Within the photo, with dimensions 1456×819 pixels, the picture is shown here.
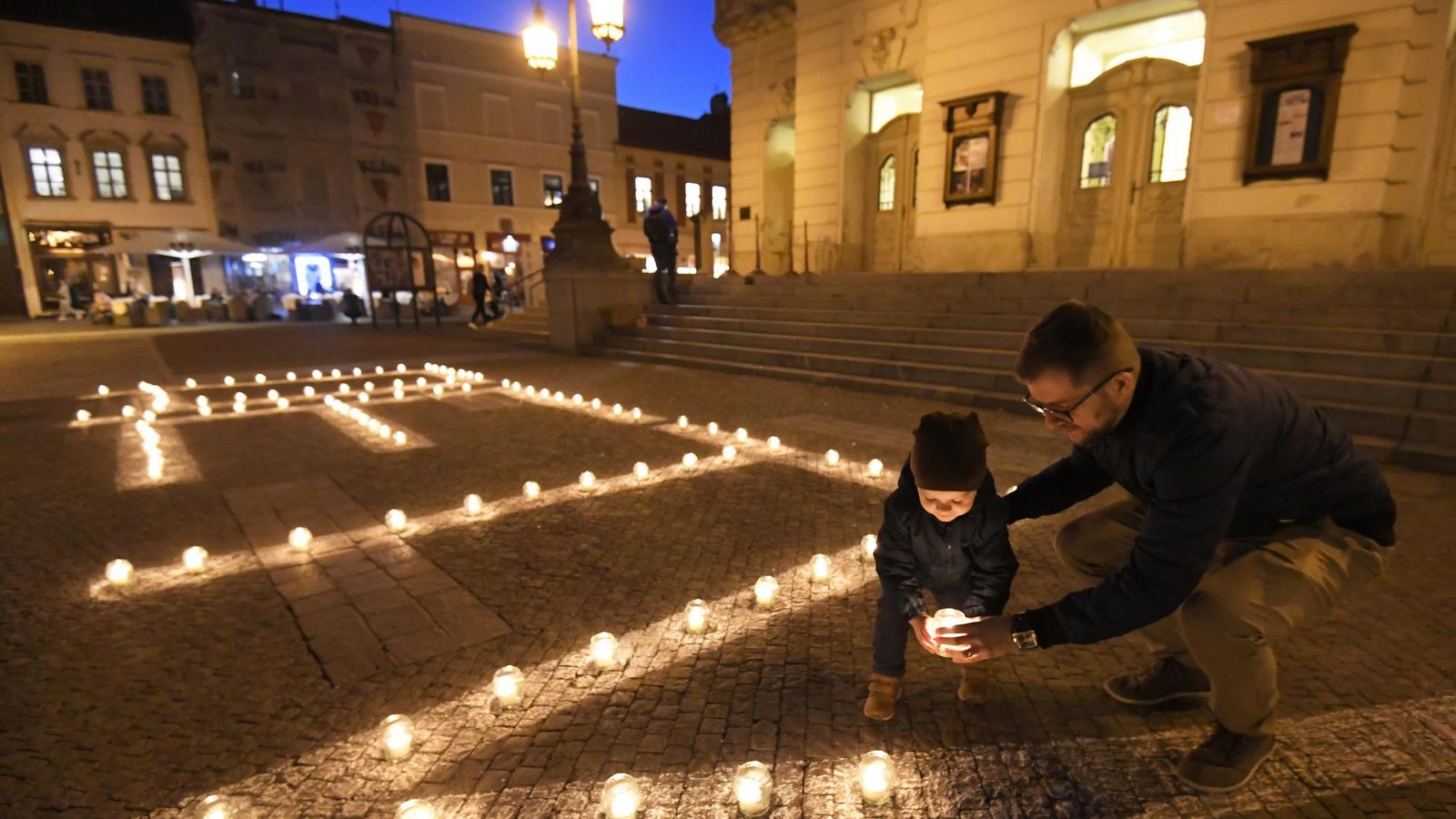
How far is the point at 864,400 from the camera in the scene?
9.48 metres

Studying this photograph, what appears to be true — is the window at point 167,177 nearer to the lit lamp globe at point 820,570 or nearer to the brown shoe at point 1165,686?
the lit lamp globe at point 820,570

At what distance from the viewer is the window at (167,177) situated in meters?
30.6

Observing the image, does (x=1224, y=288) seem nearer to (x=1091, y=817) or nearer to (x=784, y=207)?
(x=1091, y=817)

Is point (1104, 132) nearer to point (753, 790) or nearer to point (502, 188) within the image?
point (753, 790)

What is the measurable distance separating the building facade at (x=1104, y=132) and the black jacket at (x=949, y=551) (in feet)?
38.8

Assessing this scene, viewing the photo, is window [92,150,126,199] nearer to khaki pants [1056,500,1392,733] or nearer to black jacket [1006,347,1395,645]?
black jacket [1006,347,1395,645]

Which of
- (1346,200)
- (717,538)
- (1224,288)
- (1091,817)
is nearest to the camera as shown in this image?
(1091,817)

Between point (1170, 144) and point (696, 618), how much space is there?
46.3ft

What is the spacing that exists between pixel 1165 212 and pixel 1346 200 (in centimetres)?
290

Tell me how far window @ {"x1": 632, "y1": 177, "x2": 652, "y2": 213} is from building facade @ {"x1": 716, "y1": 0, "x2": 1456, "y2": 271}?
799 inches

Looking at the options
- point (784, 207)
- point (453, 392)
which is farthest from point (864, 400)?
point (784, 207)

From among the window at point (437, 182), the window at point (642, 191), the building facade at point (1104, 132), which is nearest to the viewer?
the building facade at point (1104, 132)

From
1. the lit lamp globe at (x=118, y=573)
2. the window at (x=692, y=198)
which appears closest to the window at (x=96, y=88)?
the window at (x=692, y=198)

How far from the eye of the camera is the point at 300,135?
103ft
